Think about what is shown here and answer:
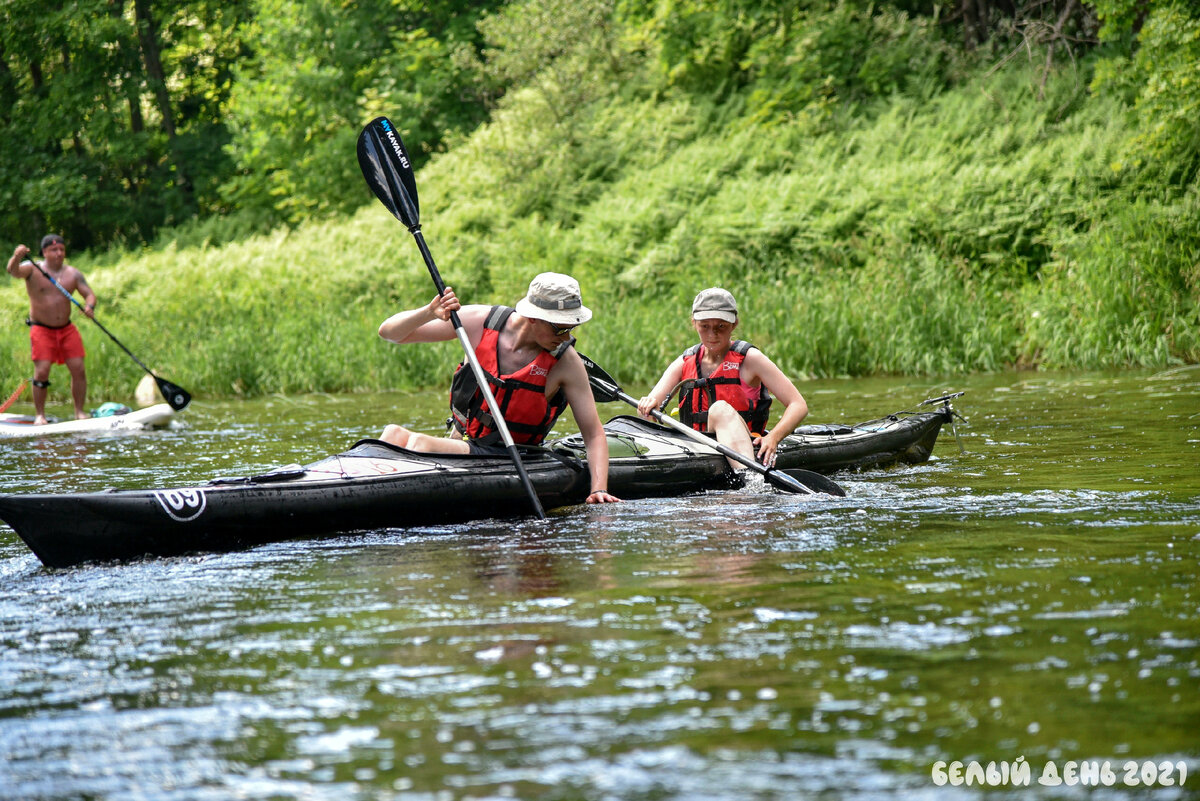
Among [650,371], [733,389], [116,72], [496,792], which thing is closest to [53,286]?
[650,371]

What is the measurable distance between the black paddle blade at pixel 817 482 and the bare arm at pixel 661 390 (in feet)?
2.69

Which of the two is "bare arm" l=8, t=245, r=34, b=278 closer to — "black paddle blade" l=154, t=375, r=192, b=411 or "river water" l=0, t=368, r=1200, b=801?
"black paddle blade" l=154, t=375, r=192, b=411

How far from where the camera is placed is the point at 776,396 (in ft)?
19.9

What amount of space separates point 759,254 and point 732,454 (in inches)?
339

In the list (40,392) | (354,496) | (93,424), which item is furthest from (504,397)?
(40,392)

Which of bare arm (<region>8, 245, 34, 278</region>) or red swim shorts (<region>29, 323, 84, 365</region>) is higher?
bare arm (<region>8, 245, 34, 278</region>)

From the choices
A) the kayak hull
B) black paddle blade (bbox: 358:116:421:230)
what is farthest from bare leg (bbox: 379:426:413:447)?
the kayak hull

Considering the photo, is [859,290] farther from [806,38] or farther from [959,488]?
[959,488]

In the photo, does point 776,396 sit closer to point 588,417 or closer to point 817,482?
point 817,482

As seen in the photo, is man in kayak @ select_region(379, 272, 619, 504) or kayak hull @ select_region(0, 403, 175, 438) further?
kayak hull @ select_region(0, 403, 175, 438)

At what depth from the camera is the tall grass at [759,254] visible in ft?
38.4

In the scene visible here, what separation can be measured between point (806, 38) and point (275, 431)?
1043 cm

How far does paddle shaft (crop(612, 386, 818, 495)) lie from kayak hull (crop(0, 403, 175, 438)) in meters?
5.41

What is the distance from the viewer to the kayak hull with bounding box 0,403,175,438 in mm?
10031
